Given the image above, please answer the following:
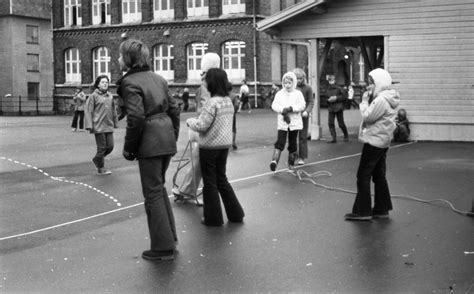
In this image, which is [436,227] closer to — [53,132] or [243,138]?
[243,138]

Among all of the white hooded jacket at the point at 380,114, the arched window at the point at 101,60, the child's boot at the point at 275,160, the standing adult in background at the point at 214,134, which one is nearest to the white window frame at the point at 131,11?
the arched window at the point at 101,60

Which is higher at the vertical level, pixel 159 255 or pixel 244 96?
pixel 244 96

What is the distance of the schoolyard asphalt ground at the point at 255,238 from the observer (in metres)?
6.12

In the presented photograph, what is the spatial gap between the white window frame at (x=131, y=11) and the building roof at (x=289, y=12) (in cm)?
3032

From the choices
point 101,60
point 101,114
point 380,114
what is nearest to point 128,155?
point 380,114

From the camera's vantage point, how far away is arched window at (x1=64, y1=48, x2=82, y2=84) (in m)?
54.3

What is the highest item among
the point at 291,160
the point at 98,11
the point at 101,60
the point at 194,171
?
the point at 98,11

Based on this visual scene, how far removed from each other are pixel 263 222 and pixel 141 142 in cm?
249

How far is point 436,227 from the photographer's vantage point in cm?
845

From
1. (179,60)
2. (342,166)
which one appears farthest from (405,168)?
(179,60)

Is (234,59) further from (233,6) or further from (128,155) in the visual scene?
(128,155)

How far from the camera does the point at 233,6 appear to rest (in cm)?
4669

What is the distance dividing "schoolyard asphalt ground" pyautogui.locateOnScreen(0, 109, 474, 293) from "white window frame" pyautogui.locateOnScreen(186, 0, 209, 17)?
113 feet

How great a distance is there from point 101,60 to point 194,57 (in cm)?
862
